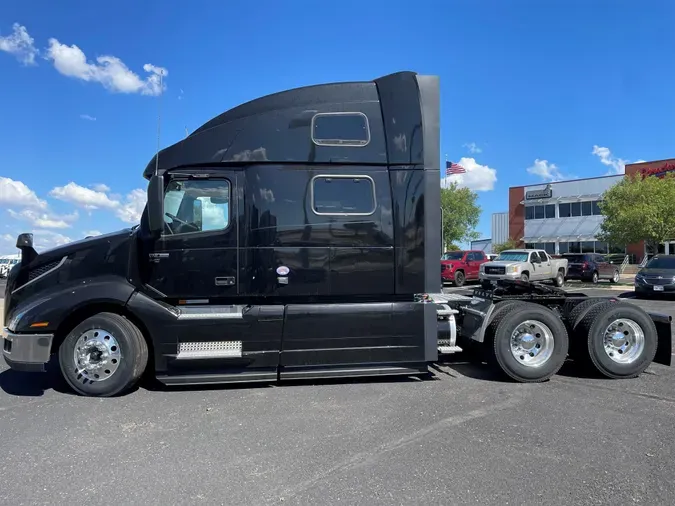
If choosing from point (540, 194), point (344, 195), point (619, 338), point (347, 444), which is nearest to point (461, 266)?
point (619, 338)

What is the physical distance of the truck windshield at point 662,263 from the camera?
17.6 m

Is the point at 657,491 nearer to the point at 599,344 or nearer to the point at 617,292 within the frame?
the point at 599,344

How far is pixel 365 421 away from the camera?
4.62m

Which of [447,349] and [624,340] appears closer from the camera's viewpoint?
[447,349]

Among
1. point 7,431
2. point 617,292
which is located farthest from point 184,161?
point 617,292

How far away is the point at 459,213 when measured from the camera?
4372 cm

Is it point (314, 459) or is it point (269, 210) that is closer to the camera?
point (314, 459)

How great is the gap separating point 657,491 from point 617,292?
20.4m

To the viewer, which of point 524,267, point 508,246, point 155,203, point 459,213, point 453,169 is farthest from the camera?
point 508,246

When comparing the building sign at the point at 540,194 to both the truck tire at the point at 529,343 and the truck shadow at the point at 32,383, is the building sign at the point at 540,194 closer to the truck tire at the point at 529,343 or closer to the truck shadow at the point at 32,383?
the truck tire at the point at 529,343

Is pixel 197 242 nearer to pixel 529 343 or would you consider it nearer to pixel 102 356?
pixel 102 356

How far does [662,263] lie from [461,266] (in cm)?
842

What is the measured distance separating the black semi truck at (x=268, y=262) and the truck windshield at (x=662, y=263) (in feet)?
52.9

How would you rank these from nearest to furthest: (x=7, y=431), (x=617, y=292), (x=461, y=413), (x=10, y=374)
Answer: (x=7, y=431) < (x=461, y=413) < (x=10, y=374) < (x=617, y=292)
